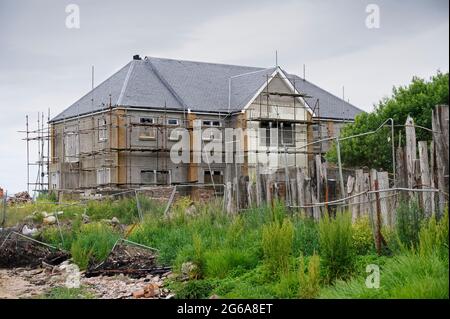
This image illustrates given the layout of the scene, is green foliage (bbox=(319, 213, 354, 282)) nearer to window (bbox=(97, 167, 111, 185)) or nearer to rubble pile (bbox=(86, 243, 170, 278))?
rubble pile (bbox=(86, 243, 170, 278))

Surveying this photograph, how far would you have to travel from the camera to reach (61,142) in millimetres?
32969

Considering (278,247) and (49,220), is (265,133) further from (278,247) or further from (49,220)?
(278,247)

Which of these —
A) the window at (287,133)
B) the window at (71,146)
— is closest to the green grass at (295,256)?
the window at (71,146)

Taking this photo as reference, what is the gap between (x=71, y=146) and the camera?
32219 mm

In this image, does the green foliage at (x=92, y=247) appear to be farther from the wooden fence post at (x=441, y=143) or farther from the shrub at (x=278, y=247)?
the wooden fence post at (x=441, y=143)

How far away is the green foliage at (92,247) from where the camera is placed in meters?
13.5

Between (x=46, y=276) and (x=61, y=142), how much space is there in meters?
20.5

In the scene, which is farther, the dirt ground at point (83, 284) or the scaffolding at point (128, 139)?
the scaffolding at point (128, 139)

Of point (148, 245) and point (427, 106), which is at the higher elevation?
point (427, 106)

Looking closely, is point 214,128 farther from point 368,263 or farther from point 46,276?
point 368,263

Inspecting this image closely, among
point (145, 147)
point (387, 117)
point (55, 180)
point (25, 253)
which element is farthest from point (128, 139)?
point (25, 253)

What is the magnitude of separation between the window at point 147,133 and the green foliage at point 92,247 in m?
15.4

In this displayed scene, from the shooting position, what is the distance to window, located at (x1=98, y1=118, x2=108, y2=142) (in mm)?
30062
